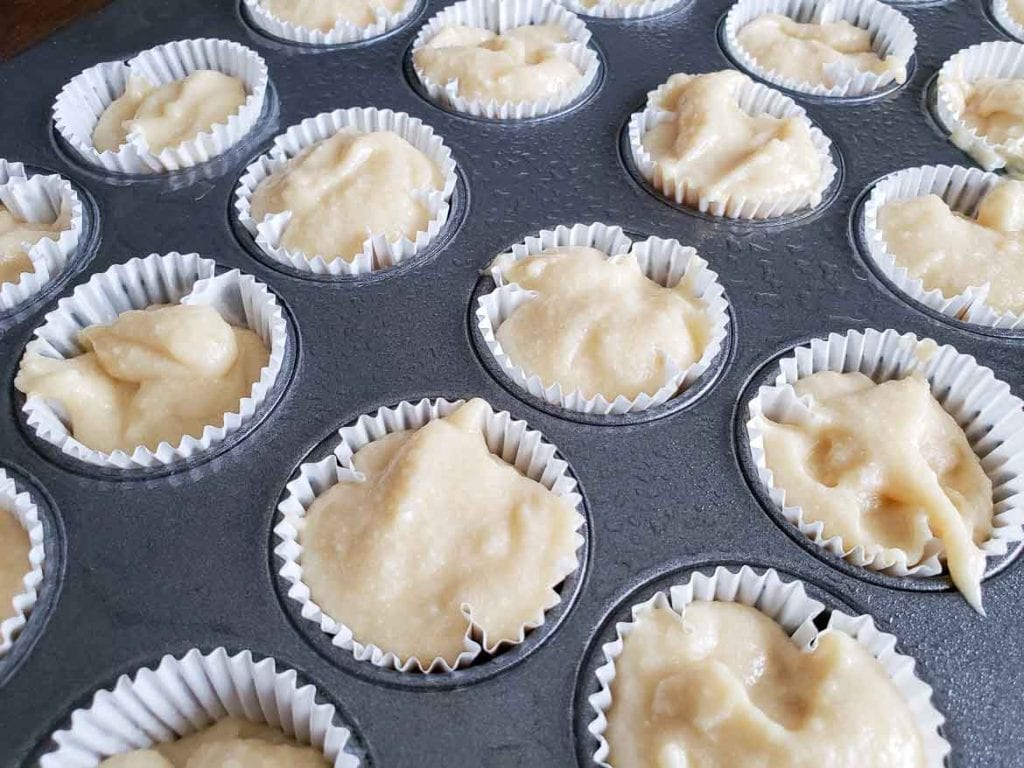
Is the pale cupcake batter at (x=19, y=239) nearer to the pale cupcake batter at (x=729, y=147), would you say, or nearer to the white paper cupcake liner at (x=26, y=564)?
the white paper cupcake liner at (x=26, y=564)

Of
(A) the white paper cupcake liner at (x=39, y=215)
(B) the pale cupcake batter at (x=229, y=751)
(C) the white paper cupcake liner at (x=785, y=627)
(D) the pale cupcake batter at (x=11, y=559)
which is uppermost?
(A) the white paper cupcake liner at (x=39, y=215)

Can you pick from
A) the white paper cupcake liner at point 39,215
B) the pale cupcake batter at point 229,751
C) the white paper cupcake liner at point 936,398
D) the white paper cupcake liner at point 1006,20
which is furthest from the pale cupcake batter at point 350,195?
the white paper cupcake liner at point 1006,20

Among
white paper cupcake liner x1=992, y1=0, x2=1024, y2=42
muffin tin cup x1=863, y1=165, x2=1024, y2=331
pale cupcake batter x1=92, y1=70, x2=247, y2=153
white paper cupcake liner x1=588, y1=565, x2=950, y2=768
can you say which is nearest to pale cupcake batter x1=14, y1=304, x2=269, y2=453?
pale cupcake batter x1=92, y1=70, x2=247, y2=153

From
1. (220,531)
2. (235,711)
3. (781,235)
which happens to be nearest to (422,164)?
(781,235)

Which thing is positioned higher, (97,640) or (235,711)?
(97,640)

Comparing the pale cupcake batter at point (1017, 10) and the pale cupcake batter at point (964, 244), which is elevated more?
the pale cupcake batter at point (1017, 10)

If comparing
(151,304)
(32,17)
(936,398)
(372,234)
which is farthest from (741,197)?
(32,17)

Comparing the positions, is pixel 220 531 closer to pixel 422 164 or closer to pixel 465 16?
pixel 422 164

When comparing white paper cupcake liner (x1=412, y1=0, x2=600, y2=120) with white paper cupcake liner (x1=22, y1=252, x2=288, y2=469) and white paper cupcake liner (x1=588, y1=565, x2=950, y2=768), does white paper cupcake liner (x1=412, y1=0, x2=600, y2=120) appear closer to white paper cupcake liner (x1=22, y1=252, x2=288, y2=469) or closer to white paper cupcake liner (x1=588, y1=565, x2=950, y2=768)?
white paper cupcake liner (x1=22, y1=252, x2=288, y2=469)
